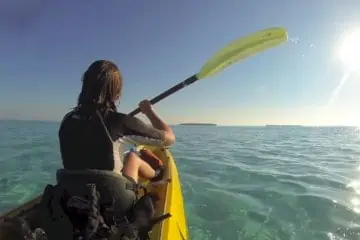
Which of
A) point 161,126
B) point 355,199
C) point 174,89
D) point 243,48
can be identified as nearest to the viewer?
point 161,126

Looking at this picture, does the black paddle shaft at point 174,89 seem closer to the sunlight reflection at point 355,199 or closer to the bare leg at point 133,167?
the bare leg at point 133,167

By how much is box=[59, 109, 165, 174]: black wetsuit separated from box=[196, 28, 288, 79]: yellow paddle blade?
3.43m

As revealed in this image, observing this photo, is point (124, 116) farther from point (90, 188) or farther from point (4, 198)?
point (4, 198)

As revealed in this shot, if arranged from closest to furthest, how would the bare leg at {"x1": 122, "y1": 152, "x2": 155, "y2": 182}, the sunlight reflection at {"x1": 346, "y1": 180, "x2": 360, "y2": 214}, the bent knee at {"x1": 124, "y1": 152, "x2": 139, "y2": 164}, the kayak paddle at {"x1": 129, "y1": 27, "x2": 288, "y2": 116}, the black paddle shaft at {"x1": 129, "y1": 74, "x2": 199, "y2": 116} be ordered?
the bare leg at {"x1": 122, "y1": 152, "x2": 155, "y2": 182}, the bent knee at {"x1": 124, "y1": 152, "x2": 139, "y2": 164}, the black paddle shaft at {"x1": 129, "y1": 74, "x2": 199, "y2": 116}, the kayak paddle at {"x1": 129, "y1": 27, "x2": 288, "y2": 116}, the sunlight reflection at {"x1": 346, "y1": 180, "x2": 360, "y2": 214}

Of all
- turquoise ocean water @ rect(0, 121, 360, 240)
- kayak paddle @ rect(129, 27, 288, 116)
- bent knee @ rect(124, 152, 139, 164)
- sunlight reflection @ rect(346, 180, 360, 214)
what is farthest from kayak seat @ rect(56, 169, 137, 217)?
sunlight reflection @ rect(346, 180, 360, 214)

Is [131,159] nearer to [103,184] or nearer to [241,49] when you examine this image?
[103,184]

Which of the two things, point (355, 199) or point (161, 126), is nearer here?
point (161, 126)

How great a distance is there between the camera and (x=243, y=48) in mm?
6066

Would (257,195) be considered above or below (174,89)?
below

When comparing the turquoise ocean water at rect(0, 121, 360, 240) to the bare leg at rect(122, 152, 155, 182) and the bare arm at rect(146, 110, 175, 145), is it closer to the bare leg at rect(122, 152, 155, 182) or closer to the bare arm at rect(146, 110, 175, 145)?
the bare leg at rect(122, 152, 155, 182)

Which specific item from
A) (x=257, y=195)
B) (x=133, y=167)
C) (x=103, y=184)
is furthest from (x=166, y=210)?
(x=257, y=195)

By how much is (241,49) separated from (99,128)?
4.13 metres

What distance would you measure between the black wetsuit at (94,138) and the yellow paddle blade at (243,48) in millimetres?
3434

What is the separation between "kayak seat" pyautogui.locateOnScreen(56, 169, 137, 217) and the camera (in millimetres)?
2711
